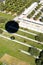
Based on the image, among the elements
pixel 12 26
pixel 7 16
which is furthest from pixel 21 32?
pixel 7 16

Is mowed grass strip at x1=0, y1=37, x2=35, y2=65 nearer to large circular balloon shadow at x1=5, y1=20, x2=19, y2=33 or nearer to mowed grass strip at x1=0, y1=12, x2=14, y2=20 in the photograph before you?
large circular balloon shadow at x1=5, y1=20, x2=19, y2=33

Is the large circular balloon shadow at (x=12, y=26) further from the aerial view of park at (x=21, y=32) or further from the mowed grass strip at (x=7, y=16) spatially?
the mowed grass strip at (x=7, y=16)

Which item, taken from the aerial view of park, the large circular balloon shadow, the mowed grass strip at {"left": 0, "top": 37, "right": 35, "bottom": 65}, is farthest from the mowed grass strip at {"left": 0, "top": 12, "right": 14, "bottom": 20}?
the mowed grass strip at {"left": 0, "top": 37, "right": 35, "bottom": 65}

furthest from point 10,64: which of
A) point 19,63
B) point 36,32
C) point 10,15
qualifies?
point 10,15

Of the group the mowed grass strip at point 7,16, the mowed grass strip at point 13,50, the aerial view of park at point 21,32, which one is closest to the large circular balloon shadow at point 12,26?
the aerial view of park at point 21,32

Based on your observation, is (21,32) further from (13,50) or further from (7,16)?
(7,16)

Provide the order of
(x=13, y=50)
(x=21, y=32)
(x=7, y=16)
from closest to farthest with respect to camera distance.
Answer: (x=13, y=50) → (x=21, y=32) → (x=7, y=16)
